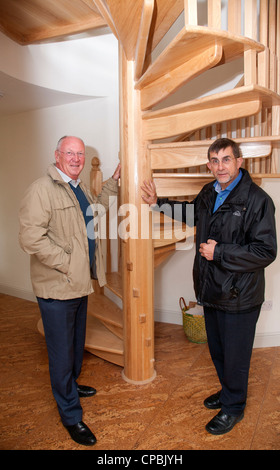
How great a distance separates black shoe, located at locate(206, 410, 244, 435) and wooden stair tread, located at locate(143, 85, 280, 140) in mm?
1697

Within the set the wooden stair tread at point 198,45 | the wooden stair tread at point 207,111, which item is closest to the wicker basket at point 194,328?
the wooden stair tread at point 207,111

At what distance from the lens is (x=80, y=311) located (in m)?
2.03

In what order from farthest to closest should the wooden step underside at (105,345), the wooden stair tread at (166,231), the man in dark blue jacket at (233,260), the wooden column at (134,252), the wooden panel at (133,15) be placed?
the wooden step underside at (105,345)
the wooden stair tread at (166,231)
the wooden column at (134,252)
the man in dark blue jacket at (233,260)
the wooden panel at (133,15)

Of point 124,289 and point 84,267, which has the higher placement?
point 84,267

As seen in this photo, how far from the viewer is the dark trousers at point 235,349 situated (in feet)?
5.80

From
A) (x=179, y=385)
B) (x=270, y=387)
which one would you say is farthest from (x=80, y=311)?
(x=270, y=387)

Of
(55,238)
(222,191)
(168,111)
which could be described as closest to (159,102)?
(168,111)

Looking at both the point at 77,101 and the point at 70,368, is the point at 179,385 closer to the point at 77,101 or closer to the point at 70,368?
the point at 70,368

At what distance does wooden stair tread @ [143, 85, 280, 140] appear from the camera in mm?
1650

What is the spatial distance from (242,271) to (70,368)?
110 cm

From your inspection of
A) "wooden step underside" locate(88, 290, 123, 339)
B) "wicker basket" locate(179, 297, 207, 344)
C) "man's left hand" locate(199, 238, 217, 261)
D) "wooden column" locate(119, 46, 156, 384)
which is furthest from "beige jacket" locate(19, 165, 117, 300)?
"wicker basket" locate(179, 297, 207, 344)

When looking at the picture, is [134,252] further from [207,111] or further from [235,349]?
[207,111]

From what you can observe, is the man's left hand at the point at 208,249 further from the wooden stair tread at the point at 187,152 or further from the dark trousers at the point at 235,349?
the wooden stair tread at the point at 187,152

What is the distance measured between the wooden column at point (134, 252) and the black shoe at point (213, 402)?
0.46 meters
